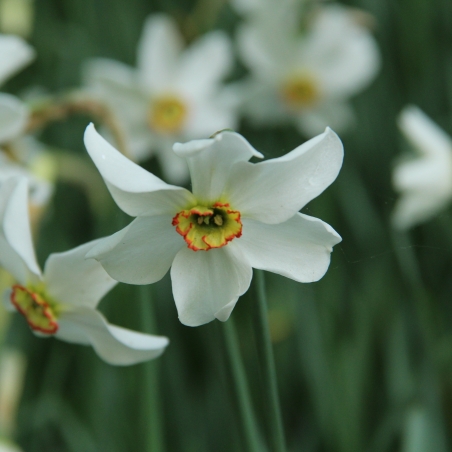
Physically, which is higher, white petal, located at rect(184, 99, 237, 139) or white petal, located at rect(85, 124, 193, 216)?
white petal, located at rect(85, 124, 193, 216)

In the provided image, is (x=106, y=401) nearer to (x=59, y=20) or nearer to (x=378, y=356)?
(x=378, y=356)

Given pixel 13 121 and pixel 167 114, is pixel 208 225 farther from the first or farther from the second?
pixel 167 114

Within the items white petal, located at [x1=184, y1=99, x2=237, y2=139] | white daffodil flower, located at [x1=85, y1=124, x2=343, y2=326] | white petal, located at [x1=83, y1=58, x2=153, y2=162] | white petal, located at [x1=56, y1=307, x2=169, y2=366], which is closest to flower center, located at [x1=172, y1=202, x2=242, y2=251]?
white daffodil flower, located at [x1=85, y1=124, x2=343, y2=326]

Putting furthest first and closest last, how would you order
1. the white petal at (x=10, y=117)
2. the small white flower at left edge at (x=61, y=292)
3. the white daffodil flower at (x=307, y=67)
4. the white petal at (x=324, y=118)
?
the white petal at (x=324, y=118), the white daffodil flower at (x=307, y=67), the white petal at (x=10, y=117), the small white flower at left edge at (x=61, y=292)

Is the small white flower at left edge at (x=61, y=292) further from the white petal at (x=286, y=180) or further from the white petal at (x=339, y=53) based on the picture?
the white petal at (x=339, y=53)

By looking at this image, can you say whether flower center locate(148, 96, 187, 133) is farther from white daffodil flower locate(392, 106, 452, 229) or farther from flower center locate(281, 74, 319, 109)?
white daffodil flower locate(392, 106, 452, 229)

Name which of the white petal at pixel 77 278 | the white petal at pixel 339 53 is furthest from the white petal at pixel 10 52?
the white petal at pixel 339 53

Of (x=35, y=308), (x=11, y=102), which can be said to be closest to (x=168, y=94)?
(x=11, y=102)
